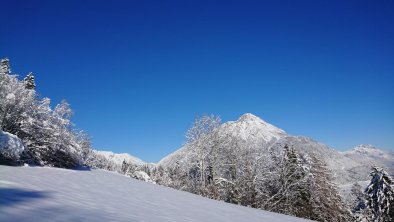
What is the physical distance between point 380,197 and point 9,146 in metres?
40.8

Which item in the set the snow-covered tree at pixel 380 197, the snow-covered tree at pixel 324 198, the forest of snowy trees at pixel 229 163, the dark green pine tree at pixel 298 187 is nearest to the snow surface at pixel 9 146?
the forest of snowy trees at pixel 229 163

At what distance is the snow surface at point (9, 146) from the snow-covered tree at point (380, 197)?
40315 mm

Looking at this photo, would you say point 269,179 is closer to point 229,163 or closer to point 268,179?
point 268,179

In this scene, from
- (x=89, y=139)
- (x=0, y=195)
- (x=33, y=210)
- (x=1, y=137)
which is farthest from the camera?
(x=89, y=139)

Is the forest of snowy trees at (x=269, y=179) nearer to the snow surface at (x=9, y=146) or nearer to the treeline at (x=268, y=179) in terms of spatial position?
the treeline at (x=268, y=179)

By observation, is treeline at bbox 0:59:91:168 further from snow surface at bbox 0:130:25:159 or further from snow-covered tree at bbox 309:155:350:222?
snow-covered tree at bbox 309:155:350:222

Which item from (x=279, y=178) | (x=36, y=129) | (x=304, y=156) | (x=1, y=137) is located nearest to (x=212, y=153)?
(x=279, y=178)

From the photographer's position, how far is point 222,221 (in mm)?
7922

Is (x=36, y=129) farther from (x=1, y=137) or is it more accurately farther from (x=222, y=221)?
(x=222, y=221)

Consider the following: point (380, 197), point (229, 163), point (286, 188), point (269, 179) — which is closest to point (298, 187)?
point (286, 188)

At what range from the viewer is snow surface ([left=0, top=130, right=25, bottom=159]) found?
13.5m

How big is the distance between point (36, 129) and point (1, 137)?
400 cm

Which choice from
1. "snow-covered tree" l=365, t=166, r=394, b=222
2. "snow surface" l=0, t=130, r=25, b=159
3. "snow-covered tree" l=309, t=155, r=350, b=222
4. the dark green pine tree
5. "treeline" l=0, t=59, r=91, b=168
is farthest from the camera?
"snow-covered tree" l=365, t=166, r=394, b=222

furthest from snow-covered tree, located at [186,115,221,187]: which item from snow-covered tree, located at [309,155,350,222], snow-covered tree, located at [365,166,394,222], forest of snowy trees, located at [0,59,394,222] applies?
snow-covered tree, located at [365,166,394,222]
